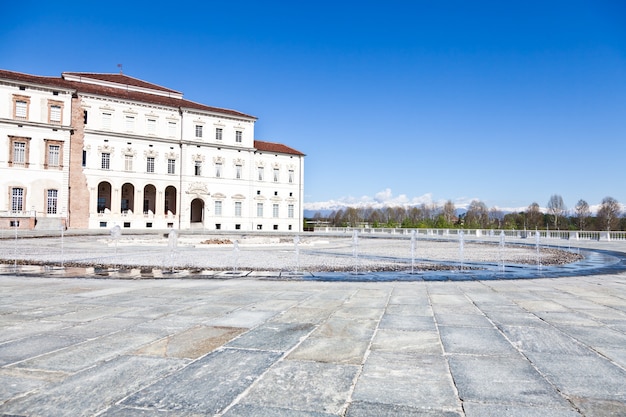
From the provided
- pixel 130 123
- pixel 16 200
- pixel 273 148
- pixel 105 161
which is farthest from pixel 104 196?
pixel 273 148

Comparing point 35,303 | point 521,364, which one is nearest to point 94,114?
point 35,303

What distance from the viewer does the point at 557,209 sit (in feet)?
324

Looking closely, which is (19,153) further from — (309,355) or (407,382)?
(407,382)

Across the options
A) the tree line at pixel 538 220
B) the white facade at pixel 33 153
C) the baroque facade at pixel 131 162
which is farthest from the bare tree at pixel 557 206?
the white facade at pixel 33 153

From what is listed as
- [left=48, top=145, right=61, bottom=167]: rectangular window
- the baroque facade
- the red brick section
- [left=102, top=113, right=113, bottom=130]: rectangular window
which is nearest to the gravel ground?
the red brick section

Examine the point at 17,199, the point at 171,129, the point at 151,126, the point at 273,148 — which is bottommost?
the point at 17,199

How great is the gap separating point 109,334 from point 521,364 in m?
4.24

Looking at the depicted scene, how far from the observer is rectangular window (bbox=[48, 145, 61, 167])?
4366 cm

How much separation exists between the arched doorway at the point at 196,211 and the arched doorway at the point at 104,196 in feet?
34.0

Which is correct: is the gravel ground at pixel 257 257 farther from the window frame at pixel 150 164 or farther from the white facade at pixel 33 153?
the window frame at pixel 150 164

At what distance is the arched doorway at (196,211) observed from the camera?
5584cm

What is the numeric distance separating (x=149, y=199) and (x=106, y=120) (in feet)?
36.5

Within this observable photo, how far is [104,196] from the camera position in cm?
5038

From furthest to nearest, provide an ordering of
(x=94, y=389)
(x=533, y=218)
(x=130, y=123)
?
(x=533, y=218) → (x=130, y=123) → (x=94, y=389)
